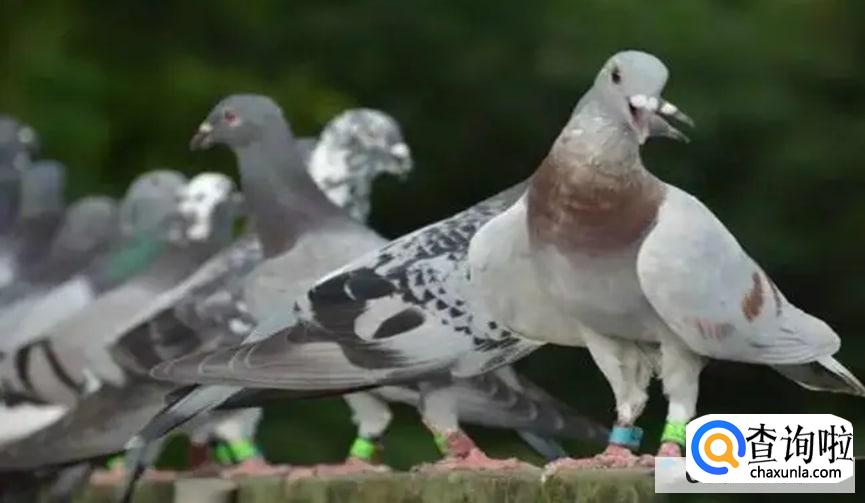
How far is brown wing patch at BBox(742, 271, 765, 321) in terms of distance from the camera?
2789 mm

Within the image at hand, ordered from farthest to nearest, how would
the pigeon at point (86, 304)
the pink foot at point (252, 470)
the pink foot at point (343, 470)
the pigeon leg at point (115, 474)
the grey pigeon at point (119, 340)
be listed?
the pigeon at point (86, 304) < the pigeon leg at point (115, 474) < the grey pigeon at point (119, 340) < the pink foot at point (252, 470) < the pink foot at point (343, 470)

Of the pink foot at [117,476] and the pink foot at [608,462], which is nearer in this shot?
the pink foot at [608,462]

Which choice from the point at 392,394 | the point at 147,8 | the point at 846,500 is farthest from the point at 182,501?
the point at 147,8

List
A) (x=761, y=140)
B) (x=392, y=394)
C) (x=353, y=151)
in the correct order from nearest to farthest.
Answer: (x=392, y=394) → (x=353, y=151) → (x=761, y=140)

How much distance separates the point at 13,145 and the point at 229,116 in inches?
39.7

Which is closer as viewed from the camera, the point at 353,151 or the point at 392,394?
the point at 392,394

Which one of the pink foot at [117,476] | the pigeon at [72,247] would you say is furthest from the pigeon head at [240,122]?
the pigeon at [72,247]

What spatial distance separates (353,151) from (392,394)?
532 mm

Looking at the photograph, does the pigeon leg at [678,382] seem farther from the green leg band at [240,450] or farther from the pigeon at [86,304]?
the pigeon at [86,304]

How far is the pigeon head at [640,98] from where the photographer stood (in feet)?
9.03

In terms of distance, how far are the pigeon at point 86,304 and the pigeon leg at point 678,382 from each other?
1669mm

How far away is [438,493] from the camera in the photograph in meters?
2.95

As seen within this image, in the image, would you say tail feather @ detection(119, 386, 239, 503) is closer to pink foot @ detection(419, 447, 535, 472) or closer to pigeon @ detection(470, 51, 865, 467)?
pink foot @ detection(419, 447, 535, 472)

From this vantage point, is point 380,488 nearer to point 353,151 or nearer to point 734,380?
point 353,151
